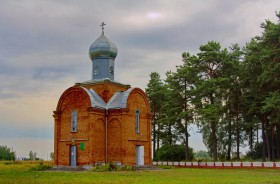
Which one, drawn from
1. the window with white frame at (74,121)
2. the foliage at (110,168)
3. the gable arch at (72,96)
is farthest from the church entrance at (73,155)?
the gable arch at (72,96)

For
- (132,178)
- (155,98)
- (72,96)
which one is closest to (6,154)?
(155,98)

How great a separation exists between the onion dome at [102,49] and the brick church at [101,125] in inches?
3.6

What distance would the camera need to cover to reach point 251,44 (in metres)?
43.3

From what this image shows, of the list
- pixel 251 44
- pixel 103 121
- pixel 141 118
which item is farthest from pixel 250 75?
pixel 103 121

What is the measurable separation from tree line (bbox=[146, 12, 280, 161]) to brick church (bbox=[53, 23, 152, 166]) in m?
8.27

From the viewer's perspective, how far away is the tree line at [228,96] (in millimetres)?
40031

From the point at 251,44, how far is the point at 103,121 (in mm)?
17781

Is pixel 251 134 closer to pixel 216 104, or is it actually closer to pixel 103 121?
pixel 216 104

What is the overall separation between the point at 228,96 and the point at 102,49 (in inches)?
618

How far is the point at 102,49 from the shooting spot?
128 ft

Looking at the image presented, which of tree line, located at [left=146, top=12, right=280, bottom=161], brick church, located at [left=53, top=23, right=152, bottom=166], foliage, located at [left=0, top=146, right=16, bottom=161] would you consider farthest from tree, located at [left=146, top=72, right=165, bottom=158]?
foliage, located at [left=0, top=146, right=16, bottom=161]

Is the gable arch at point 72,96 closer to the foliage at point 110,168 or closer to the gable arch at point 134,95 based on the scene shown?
the gable arch at point 134,95

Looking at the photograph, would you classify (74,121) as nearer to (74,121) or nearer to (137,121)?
(74,121)

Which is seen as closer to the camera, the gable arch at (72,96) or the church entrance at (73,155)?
the church entrance at (73,155)
